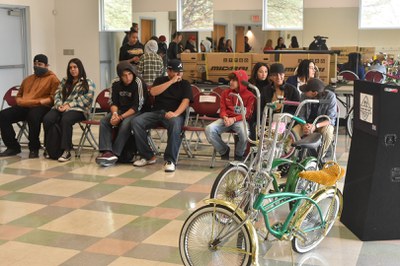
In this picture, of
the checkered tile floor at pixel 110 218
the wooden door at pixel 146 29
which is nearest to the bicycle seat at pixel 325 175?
the checkered tile floor at pixel 110 218

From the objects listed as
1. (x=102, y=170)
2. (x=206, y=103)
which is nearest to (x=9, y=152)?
(x=102, y=170)

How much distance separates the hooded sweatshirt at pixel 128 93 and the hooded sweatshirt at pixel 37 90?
3.13 feet

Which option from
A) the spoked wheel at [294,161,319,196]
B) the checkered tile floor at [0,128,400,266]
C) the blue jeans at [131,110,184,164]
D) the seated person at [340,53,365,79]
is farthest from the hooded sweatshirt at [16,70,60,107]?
the seated person at [340,53,365,79]

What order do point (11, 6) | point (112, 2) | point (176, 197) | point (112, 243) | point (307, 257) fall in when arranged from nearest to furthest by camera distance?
point (307, 257) → point (112, 243) → point (176, 197) → point (11, 6) → point (112, 2)

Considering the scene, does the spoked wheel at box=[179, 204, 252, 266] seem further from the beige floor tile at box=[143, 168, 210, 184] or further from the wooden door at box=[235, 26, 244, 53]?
the wooden door at box=[235, 26, 244, 53]

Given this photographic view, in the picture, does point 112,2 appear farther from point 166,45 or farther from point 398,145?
point 398,145

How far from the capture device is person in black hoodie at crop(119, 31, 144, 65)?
973 centimetres

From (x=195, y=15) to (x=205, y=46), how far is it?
61 cm

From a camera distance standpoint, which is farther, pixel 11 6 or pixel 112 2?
pixel 112 2

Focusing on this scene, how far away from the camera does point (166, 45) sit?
10.4 meters

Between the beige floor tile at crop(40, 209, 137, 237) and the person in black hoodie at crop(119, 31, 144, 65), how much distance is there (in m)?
5.38

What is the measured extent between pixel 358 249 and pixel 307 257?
1.28 ft

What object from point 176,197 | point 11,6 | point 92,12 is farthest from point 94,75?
point 176,197

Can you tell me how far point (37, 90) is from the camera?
23.6 feet
